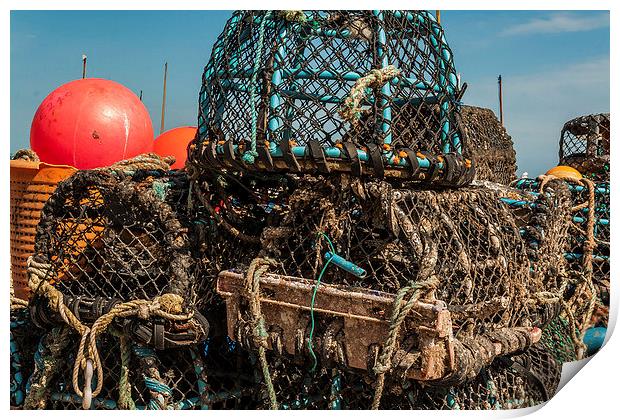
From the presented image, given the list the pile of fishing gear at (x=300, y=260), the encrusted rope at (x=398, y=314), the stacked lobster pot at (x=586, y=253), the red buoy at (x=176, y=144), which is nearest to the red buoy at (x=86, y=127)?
the red buoy at (x=176, y=144)

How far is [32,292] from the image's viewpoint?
109 inches

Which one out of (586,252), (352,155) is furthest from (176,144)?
(352,155)

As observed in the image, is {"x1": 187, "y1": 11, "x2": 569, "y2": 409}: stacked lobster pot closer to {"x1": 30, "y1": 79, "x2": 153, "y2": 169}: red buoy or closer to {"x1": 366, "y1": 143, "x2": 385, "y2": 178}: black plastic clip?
{"x1": 366, "y1": 143, "x2": 385, "y2": 178}: black plastic clip

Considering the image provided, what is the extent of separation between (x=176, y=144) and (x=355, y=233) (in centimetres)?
395

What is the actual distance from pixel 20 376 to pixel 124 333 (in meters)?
0.75

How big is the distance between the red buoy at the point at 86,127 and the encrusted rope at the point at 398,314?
11.3 ft

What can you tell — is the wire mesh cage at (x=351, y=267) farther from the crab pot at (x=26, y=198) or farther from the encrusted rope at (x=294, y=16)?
the crab pot at (x=26, y=198)

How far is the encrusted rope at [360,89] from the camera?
7.85 ft

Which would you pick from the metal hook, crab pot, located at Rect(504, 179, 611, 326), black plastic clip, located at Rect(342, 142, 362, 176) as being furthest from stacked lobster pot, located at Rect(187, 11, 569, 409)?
crab pot, located at Rect(504, 179, 611, 326)

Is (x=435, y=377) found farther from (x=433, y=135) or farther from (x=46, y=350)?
(x=46, y=350)

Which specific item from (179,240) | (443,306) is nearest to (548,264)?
(443,306)

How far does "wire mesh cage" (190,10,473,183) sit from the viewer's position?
242cm

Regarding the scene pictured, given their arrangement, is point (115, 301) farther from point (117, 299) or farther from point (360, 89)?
point (360, 89)

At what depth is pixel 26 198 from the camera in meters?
3.97
